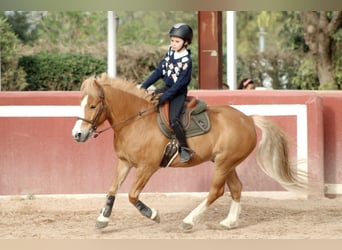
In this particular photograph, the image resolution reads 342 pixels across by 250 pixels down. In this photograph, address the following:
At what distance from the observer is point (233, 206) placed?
8578 mm

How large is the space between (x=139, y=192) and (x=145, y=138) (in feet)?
1.85

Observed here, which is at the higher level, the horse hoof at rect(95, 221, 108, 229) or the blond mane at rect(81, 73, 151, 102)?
the blond mane at rect(81, 73, 151, 102)

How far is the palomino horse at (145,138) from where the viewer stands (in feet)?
26.2

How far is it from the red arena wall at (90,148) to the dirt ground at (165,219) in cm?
18

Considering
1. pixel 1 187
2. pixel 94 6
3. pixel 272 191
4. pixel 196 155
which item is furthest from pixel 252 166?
pixel 94 6

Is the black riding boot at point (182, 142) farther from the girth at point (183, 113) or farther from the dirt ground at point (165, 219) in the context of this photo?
the dirt ground at point (165, 219)

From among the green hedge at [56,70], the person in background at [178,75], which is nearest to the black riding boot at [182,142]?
the person in background at [178,75]

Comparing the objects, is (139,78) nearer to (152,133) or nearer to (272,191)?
(272,191)

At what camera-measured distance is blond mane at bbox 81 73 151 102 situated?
25.9ft

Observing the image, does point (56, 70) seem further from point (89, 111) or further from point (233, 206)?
point (89, 111)

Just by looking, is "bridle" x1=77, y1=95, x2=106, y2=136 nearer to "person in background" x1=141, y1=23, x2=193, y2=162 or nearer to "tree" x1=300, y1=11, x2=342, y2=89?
"person in background" x1=141, y1=23, x2=193, y2=162

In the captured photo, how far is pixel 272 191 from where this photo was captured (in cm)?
1073

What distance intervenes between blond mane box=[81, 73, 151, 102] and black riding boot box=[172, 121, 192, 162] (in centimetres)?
44

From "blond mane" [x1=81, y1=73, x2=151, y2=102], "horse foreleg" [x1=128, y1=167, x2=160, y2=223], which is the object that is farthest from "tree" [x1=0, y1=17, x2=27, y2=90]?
"horse foreleg" [x1=128, y1=167, x2=160, y2=223]
